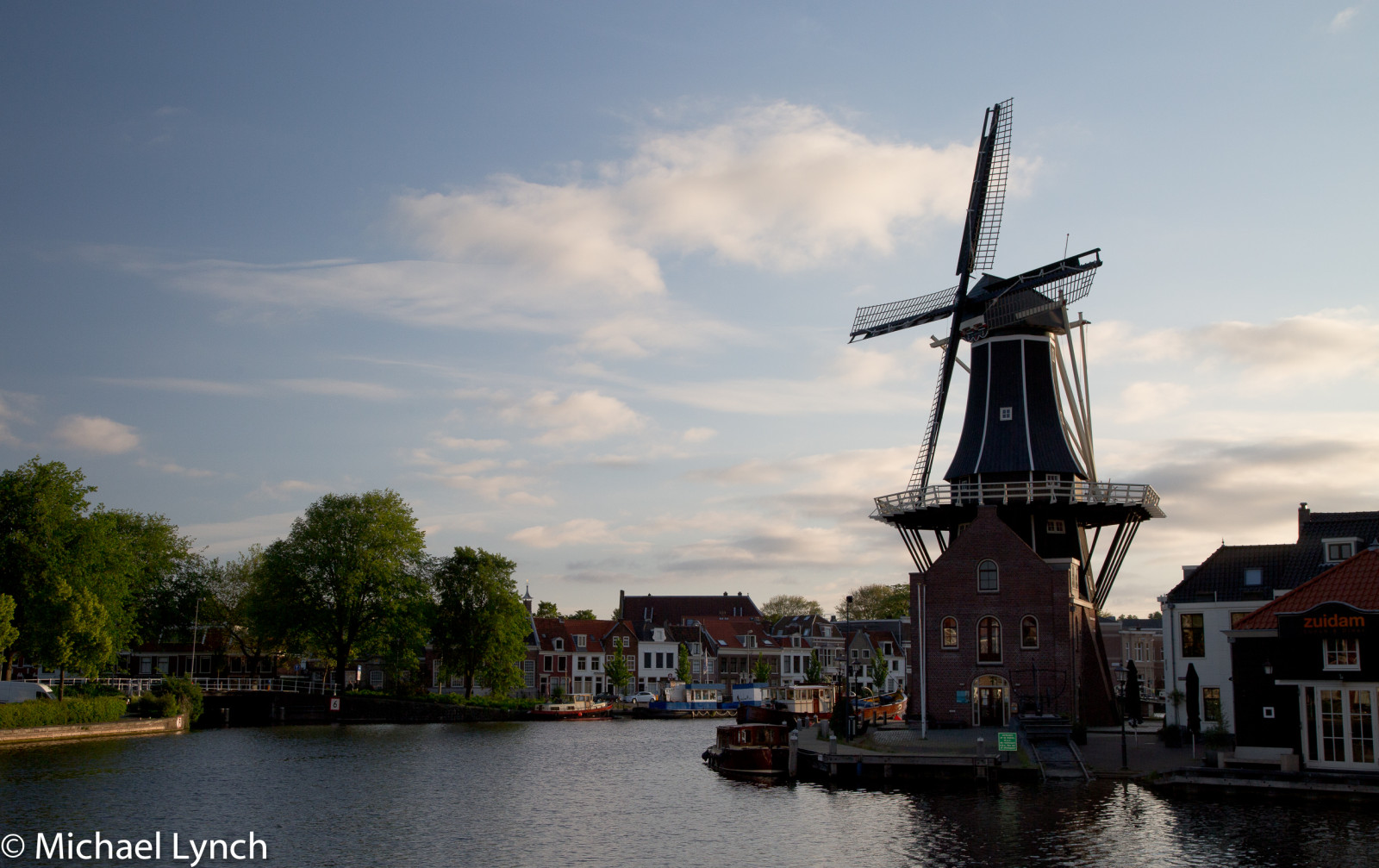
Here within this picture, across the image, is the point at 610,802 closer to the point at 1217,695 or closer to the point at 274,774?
the point at 274,774

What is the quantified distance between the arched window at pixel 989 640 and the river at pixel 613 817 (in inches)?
514

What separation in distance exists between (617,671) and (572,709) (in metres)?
14.1

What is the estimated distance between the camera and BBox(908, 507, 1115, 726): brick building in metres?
50.3

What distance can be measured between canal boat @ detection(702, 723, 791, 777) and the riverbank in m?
31.9

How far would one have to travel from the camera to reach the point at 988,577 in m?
52.2

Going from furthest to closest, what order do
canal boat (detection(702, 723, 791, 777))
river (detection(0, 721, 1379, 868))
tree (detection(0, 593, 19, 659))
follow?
tree (detection(0, 593, 19, 659)) → canal boat (detection(702, 723, 791, 777)) → river (detection(0, 721, 1379, 868))

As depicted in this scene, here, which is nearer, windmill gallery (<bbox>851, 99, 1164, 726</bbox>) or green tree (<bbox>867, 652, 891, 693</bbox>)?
windmill gallery (<bbox>851, 99, 1164, 726</bbox>)

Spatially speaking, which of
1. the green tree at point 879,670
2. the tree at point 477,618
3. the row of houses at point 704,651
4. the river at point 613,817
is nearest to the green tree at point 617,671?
the row of houses at point 704,651

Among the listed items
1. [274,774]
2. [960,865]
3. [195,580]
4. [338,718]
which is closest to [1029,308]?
[960,865]

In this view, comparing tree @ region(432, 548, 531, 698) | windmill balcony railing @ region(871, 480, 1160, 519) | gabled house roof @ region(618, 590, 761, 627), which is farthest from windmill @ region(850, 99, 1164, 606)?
gabled house roof @ region(618, 590, 761, 627)

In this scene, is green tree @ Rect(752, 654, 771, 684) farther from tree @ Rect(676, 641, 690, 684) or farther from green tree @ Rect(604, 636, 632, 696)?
green tree @ Rect(604, 636, 632, 696)

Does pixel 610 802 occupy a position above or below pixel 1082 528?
below

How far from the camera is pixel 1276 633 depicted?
38.0 metres

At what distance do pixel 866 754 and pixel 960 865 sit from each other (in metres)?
15.0
